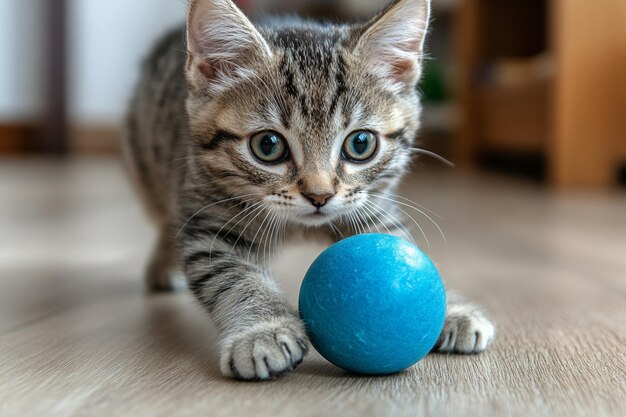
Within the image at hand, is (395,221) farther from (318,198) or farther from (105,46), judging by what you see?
(105,46)

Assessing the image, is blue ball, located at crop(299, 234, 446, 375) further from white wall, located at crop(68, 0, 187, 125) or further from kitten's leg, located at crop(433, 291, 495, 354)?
white wall, located at crop(68, 0, 187, 125)

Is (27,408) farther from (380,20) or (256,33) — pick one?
(380,20)

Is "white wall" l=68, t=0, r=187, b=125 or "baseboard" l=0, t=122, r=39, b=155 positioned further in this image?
"white wall" l=68, t=0, r=187, b=125

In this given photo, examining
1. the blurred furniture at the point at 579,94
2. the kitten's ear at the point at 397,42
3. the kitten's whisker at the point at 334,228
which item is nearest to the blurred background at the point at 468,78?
the blurred furniture at the point at 579,94

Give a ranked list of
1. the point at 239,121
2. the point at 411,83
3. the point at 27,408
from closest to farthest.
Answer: the point at 27,408
the point at 239,121
the point at 411,83

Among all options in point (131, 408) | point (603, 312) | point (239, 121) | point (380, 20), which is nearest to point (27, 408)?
point (131, 408)

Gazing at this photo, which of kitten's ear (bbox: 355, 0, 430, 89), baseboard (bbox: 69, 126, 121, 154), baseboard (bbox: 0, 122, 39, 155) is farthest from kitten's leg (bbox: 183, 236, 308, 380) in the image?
baseboard (bbox: 69, 126, 121, 154)
